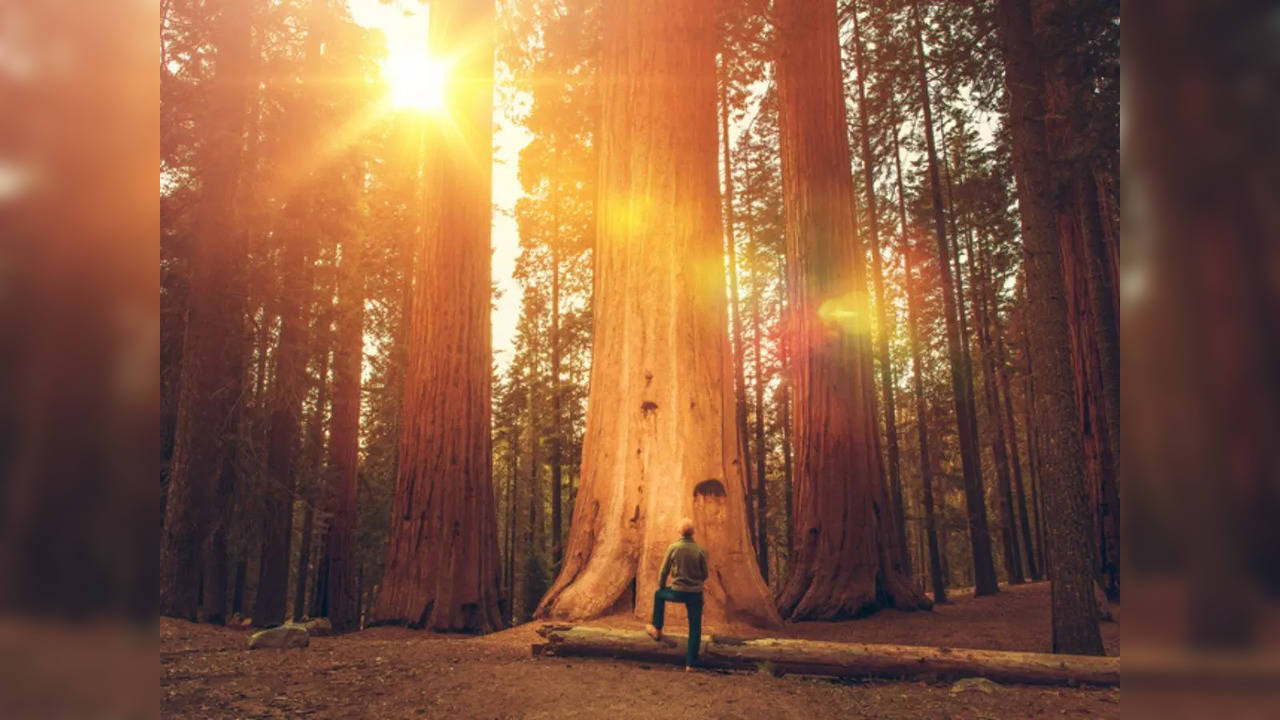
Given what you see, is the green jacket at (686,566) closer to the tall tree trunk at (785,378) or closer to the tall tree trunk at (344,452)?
the tall tree trunk at (344,452)

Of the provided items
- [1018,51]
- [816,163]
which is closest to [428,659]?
[1018,51]

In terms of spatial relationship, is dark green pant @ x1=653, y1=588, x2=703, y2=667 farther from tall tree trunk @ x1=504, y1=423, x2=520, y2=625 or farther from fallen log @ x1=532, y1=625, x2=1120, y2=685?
tall tree trunk @ x1=504, y1=423, x2=520, y2=625

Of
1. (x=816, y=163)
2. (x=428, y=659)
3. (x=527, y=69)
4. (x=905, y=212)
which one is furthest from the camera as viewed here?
(x=905, y=212)

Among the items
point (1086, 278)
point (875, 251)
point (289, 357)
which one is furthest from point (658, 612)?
point (875, 251)

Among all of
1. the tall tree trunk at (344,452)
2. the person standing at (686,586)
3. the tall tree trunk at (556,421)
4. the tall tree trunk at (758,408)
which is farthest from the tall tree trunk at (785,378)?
the person standing at (686,586)

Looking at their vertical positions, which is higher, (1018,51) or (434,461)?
(1018,51)

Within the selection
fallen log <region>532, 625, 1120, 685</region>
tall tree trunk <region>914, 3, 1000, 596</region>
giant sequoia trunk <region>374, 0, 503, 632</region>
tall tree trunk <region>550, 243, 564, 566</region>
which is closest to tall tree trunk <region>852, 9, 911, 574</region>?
tall tree trunk <region>914, 3, 1000, 596</region>

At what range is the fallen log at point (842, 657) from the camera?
214 inches

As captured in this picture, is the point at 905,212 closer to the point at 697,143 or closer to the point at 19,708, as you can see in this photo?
the point at 697,143

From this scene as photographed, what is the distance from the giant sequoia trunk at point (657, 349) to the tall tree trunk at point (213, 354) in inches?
239

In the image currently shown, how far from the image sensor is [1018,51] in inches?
294

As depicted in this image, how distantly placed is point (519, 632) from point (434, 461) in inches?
108

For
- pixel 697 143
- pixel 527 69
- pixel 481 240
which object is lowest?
pixel 481 240

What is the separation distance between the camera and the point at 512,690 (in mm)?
5074
